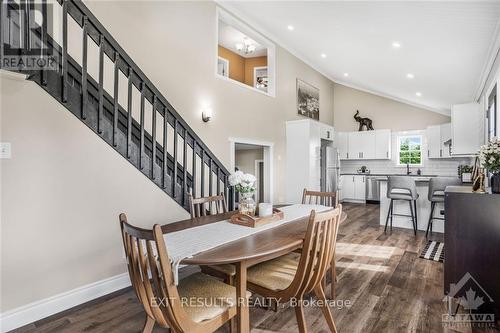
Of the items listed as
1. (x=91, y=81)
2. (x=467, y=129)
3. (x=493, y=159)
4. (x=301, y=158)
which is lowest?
(x=493, y=159)

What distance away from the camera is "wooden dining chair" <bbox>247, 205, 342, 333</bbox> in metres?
1.57

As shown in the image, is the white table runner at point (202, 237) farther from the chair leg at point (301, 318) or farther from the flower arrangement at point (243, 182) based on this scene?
the chair leg at point (301, 318)

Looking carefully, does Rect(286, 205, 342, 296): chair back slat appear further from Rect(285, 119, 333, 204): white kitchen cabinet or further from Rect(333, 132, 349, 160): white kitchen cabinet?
Rect(333, 132, 349, 160): white kitchen cabinet

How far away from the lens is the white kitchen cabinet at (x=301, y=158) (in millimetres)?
5906

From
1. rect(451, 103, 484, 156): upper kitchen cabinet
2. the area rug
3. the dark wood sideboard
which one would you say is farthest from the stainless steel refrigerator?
the dark wood sideboard

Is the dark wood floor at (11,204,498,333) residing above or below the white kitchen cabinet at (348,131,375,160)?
below

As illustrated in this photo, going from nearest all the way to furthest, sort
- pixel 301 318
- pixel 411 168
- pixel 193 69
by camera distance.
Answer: pixel 301 318 → pixel 193 69 → pixel 411 168

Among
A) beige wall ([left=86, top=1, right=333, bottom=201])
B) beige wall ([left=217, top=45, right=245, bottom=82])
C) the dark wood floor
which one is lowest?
the dark wood floor

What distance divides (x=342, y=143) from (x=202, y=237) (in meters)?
7.31

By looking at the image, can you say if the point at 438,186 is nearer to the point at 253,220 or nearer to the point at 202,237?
the point at 253,220

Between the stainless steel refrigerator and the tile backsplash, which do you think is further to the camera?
the tile backsplash

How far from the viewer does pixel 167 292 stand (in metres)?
1.23

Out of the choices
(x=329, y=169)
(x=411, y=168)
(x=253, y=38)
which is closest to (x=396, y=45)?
(x=253, y=38)

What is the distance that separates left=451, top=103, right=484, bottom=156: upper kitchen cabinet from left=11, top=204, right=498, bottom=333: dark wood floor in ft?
6.66
